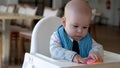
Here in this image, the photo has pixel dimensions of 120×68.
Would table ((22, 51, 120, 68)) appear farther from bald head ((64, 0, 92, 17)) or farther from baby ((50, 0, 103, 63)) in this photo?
bald head ((64, 0, 92, 17))

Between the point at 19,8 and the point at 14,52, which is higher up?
the point at 19,8

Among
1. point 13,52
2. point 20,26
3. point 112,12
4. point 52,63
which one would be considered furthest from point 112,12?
point 52,63

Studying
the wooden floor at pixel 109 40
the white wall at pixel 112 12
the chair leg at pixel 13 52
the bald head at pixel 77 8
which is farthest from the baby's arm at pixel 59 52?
the white wall at pixel 112 12

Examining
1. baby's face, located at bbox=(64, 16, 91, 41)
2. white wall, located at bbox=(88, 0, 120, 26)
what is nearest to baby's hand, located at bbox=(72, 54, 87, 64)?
baby's face, located at bbox=(64, 16, 91, 41)

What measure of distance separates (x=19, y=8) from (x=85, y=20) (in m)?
4.32

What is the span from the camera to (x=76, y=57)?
1.00m

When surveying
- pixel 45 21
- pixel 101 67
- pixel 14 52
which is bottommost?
pixel 14 52

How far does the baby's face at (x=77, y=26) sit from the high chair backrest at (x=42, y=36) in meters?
0.27

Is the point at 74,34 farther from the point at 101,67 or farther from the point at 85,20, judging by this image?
the point at 101,67

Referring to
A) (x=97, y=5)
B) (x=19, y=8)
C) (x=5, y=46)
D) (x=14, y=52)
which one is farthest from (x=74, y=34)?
(x=97, y=5)

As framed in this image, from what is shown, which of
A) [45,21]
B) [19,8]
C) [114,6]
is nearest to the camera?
[45,21]

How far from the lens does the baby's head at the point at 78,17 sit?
104 centimetres

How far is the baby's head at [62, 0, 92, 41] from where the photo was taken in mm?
1036

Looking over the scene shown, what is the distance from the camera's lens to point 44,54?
1.36m
